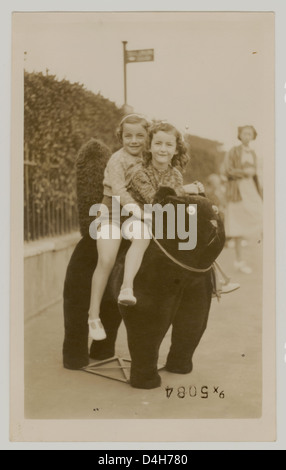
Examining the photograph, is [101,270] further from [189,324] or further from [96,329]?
[189,324]

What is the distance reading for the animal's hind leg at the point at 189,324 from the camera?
11.6ft

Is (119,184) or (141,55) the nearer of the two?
(119,184)

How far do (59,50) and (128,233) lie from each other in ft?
4.25

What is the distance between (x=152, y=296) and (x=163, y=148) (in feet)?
3.01

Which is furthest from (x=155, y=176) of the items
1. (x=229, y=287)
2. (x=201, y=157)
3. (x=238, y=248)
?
(x=229, y=287)

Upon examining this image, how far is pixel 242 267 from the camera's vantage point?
3719mm

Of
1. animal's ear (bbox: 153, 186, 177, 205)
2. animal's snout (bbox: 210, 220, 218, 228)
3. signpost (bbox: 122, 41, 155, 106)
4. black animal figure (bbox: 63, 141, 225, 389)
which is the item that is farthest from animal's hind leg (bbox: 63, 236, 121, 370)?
signpost (bbox: 122, 41, 155, 106)

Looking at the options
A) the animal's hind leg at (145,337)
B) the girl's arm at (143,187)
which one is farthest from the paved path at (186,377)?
the girl's arm at (143,187)

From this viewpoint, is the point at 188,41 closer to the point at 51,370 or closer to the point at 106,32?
the point at 106,32

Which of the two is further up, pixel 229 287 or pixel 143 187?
pixel 143 187

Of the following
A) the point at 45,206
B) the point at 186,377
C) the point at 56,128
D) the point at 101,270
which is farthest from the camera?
the point at 45,206

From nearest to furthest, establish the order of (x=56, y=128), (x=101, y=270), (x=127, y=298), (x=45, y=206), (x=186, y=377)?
(x=127, y=298), (x=101, y=270), (x=186, y=377), (x=56, y=128), (x=45, y=206)

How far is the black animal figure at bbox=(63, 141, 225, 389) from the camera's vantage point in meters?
3.42

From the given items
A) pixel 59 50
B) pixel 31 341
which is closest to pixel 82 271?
pixel 31 341
